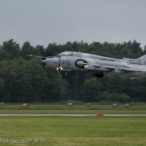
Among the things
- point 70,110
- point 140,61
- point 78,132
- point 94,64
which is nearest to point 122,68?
point 140,61

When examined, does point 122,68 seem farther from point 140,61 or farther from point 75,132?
point 75,132

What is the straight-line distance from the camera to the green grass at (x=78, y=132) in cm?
2877

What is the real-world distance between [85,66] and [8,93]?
3403cm

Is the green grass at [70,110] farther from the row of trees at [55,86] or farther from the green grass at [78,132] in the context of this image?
the row of trees at [55,86]

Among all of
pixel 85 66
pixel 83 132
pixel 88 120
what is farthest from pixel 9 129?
pixel 85 66

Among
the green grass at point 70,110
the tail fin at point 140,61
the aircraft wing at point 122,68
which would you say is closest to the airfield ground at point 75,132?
the green grass at point 70,110

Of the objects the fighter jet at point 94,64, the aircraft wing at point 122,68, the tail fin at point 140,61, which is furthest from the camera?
the tail fin at point 140,61

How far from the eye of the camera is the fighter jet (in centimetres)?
6419

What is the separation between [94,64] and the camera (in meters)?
66.0

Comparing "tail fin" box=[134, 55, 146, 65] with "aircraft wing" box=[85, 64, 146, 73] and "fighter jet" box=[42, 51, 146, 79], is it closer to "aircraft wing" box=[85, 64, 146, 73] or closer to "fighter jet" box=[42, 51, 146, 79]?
"fighter jet" box=[42, 51, 146, 79]

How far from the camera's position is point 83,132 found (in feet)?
110

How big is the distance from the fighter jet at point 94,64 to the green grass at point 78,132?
22469 mm

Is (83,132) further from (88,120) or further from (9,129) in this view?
(88,120)

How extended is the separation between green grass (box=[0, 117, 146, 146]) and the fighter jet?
22469mm
